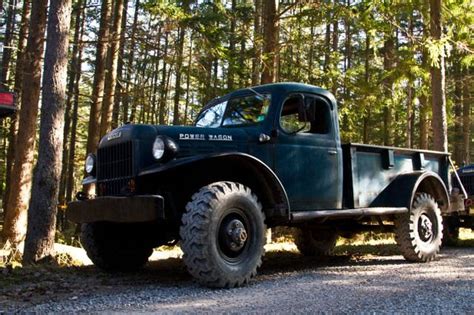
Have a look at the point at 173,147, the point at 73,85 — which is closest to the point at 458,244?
the point at 173,147

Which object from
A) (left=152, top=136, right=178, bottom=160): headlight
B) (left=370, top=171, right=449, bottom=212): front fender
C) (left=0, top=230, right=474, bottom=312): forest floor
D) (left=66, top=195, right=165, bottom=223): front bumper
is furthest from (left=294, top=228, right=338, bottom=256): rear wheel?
Result: (left=66, top=195, right=165, bottom=223): front bumper

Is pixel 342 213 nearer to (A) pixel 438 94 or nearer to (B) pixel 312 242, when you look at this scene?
(B) pixel 312 242

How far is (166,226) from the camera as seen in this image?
250 inches

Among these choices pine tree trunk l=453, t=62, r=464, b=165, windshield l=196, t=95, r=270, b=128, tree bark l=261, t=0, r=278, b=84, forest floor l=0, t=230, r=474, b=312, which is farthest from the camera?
pine tree trunk l=453, t=62, r=464, b=165

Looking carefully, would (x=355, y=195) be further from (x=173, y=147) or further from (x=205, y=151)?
(x=173, y=147)

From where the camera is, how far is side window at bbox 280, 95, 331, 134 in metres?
6.52

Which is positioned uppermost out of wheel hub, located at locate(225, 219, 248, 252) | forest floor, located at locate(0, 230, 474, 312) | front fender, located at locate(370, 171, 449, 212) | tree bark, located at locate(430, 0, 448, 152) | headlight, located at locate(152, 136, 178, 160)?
tree bark, located at locate(430, 0, 448, 152)

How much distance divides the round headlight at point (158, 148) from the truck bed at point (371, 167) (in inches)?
121

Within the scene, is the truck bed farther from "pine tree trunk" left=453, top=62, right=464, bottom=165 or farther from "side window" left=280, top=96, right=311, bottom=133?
"pine tree trunk" left=453, top=62, right=464, bottom=165

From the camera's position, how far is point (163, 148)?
545cm

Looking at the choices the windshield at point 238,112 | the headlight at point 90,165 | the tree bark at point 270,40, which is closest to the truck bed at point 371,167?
the windshield at point 238,112

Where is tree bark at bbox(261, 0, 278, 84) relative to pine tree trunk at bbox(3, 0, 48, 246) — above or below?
above

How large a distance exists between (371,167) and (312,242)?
2.15 metres

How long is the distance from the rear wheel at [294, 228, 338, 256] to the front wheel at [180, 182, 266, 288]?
11.4 feet
